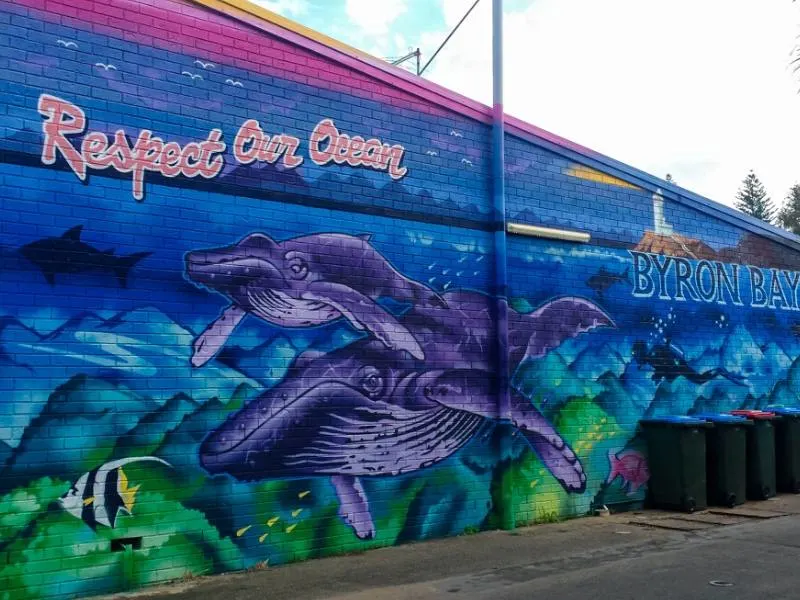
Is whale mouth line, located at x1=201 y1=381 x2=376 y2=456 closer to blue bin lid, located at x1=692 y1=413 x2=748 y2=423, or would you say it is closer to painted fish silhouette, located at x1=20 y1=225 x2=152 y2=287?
painted fish silhouette, located at x1=20 y1=225 x2=152 y2=287

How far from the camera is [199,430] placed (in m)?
7.82

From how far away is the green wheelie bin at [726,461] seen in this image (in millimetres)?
11523

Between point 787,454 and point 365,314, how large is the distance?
25.6 feet

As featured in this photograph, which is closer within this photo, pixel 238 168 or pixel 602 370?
pixel 238 168

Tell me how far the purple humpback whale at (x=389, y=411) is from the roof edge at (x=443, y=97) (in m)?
2.33

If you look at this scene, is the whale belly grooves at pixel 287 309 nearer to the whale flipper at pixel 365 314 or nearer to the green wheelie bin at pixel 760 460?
the whale flipper at pixel 365 314

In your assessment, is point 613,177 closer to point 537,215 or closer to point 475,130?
point 537,215

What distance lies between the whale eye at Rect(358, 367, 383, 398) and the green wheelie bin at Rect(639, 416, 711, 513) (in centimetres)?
467

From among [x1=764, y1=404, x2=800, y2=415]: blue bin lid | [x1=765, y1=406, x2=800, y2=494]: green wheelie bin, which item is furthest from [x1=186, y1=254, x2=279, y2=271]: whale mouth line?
[x1=764, y1=404, x2=800, y2=415]: blue bin lid

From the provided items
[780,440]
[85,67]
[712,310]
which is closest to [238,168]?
[85,67]

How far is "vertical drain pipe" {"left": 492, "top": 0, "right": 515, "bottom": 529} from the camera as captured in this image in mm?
10062

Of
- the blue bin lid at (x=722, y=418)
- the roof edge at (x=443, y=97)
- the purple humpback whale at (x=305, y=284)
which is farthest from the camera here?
the blue bin lid at (x=722, y=418)

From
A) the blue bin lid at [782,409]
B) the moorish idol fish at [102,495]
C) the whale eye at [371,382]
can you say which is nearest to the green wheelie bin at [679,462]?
the blue bin lid at [782,409]

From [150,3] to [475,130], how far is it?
14.3 feet
